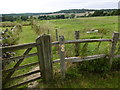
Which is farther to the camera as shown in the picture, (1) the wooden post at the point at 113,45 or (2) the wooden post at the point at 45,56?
(1) the wooden post at the point at 113,45

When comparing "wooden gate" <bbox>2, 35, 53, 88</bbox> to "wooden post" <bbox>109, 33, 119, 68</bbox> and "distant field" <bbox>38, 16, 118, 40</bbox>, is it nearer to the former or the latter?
"wooden post" <bbox>109, 33, 119, 68</bbox>

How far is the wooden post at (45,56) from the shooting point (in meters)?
3.29

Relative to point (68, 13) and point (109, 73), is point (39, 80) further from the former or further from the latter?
point (68, 13)

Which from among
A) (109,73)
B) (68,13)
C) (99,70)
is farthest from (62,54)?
(68,13)

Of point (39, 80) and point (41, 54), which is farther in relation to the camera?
point (39, 80)

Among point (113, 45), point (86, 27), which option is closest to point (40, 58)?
point (113, 45)

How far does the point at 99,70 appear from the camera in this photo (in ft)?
13.9

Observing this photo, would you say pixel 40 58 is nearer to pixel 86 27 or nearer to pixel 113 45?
pixel 113 45

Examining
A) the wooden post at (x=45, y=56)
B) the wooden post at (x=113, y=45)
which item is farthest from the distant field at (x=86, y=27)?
the wooden post at (x=45, y=56)

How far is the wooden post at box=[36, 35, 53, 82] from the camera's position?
3.29 m

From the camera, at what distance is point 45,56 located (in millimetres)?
3424

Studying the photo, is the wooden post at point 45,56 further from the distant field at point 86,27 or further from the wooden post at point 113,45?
the distant field at point 86,27

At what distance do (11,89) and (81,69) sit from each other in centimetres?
235

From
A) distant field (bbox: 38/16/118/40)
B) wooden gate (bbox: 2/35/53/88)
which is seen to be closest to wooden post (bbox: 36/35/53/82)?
wooden gate (bbox: 2/35/53/88)
